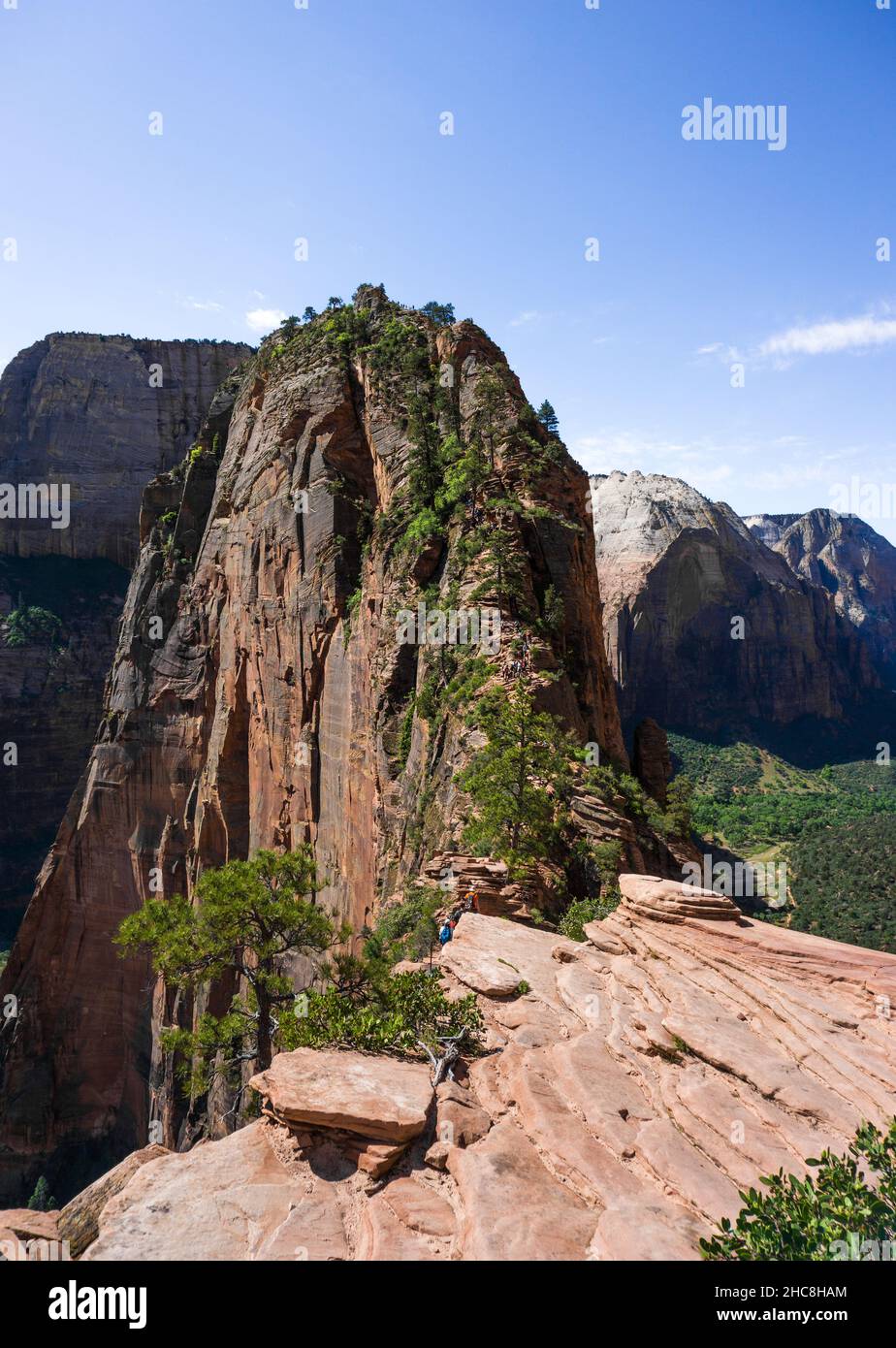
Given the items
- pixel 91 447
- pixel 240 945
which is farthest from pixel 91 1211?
pixel 91 447

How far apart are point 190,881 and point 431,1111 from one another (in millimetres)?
42223

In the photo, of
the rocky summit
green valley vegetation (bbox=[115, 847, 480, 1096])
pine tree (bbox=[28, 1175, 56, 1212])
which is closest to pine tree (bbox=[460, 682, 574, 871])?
the rocky summit

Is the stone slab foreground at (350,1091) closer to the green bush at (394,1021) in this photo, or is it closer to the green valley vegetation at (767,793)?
the green bush at (394,1021)

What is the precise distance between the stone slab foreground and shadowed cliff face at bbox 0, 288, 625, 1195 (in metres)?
11.4

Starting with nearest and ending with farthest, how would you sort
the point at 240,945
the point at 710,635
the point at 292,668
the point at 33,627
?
the point at 240,945, the point at 292,668, the point at 33,627, the point at 710,635

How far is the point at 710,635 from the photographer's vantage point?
5226 inches

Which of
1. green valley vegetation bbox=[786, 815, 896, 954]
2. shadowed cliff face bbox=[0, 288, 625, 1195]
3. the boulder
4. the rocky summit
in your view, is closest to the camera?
the boulder

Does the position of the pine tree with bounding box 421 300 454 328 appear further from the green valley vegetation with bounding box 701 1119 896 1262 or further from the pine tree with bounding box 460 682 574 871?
the green valley vegetation with bounding box 701 1119 896 1262

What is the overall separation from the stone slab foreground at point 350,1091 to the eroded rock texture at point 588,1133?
0.07 meters

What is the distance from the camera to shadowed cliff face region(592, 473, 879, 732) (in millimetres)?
128375

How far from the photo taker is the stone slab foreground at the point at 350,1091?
24.5 feet

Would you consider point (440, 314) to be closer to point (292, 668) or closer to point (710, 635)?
point (292, 668)

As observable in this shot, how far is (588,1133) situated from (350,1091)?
8.32ft
